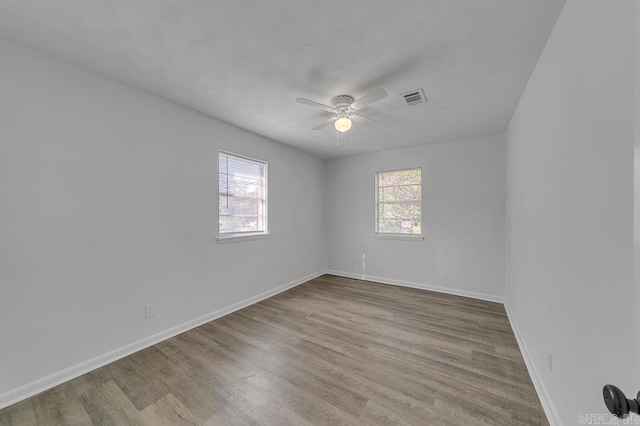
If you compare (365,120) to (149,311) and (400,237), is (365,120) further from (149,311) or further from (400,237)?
(149,311)

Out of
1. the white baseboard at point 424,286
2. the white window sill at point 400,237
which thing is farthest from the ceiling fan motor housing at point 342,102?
the white baseboard at point 424,286

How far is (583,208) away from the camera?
1101 millimetres

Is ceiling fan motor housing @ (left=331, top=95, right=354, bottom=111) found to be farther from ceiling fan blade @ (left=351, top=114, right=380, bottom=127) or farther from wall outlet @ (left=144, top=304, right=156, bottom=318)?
wall outlet @ (left=144, top=304, right=156, bottom=318)

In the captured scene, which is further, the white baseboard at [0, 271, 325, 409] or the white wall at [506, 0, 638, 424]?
the white baseboard at [0, 271, 325, 409]

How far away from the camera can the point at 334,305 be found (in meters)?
3.44

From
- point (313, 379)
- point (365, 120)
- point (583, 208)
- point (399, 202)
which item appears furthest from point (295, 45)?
point (399, 202)

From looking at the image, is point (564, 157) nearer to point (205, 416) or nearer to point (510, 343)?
point (510, 343)

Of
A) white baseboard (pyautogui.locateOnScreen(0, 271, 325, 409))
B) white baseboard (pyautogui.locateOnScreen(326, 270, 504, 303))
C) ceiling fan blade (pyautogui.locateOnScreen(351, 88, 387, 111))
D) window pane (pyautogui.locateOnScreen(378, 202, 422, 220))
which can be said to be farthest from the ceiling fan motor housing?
white baseboard (pyautogui.locateOnScreen(326, 270, 504, 303))

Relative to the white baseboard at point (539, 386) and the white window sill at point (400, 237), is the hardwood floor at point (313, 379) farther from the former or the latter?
the white window sill at point (400, 237)

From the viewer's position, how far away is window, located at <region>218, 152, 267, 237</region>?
321 cm

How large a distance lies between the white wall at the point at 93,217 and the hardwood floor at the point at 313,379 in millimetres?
328

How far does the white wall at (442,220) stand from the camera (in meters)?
3.58

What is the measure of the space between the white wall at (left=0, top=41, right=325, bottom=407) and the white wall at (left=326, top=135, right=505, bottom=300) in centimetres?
261

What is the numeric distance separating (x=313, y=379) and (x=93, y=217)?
2319mm
